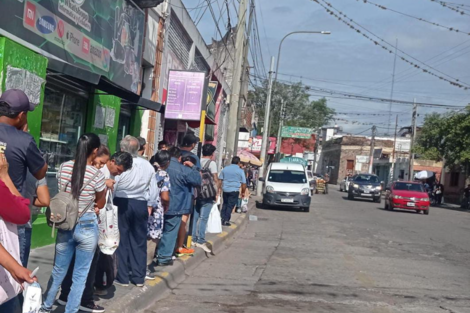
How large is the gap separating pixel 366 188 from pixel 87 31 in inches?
1131

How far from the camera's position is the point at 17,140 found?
4.09 m

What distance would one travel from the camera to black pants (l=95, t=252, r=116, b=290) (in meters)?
6.18

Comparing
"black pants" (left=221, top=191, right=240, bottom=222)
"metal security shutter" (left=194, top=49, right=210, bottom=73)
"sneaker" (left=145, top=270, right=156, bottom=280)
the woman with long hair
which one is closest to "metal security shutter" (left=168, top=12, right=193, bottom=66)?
"metal security shutter" (left=194, top=49, right=210, bottom=73)

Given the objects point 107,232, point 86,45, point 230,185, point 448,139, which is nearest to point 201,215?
point 86,45

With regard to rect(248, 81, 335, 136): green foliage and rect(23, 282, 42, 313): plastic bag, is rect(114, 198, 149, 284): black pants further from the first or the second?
rect(248, 81, 335, 136): green foliage

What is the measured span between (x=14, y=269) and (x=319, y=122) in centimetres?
6825

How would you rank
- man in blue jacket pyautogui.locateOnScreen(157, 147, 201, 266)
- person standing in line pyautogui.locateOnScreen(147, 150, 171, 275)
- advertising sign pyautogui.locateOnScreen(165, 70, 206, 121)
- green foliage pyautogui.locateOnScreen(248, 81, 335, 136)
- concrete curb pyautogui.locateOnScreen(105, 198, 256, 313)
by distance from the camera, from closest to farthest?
concrete curb pyautogui.locateOnScreen(105, 198, 256, 313)
person standing in line pyautogui.locateOnScreen(147, 150, 171, 275)
man in blue jacket pyautogui.locateOnScreen(157, 147, 201, 266)
advertising sign pyautogui.locateOnScreen(165, 70, 206, 121)
green foliage pyautogui.locateOnScreen(248, 81, 335, 136)

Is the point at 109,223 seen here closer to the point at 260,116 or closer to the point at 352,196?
the point at 352,196

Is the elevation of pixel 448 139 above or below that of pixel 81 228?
above

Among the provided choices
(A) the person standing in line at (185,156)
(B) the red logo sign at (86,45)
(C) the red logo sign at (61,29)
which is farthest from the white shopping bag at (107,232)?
(B) the red logo sign at (86,45)

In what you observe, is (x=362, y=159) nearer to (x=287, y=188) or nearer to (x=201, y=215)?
(x=287, y=188)

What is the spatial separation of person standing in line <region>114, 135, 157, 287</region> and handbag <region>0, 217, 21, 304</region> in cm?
312

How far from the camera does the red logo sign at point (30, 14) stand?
784 cm

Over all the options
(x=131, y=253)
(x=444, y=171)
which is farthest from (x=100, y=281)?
(x=444, y=171)
